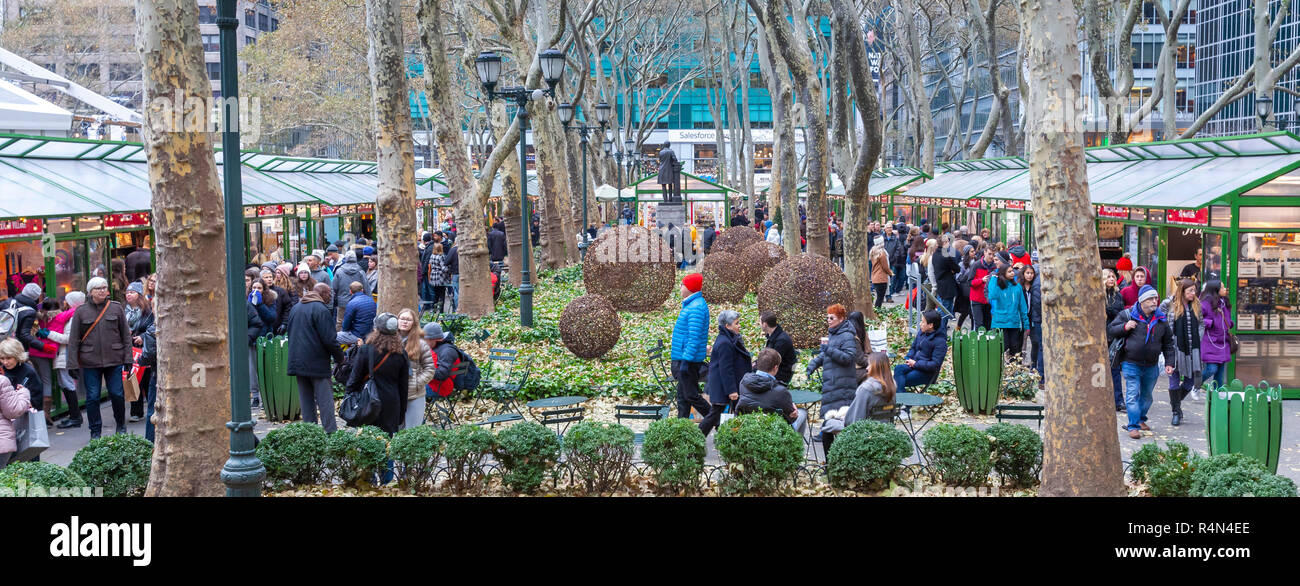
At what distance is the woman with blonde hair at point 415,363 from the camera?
9.25m

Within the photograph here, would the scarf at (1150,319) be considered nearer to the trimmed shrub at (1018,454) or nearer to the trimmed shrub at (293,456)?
the trimmed shrub at (1018,454)

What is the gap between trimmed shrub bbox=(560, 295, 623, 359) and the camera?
14133mm

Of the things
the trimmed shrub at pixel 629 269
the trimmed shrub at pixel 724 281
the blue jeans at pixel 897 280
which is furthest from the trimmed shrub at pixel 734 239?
the trimmed shrub at pixel 629 269

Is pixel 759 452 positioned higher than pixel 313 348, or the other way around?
pixel 313 348

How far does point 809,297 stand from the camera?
14.7 m

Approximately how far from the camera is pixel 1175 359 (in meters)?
11.5

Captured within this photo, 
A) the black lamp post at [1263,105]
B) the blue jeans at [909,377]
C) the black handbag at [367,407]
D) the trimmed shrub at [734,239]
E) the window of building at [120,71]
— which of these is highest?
the window of building at [120,71]

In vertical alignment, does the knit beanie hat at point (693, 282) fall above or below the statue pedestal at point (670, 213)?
below

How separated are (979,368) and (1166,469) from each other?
15.0 ft

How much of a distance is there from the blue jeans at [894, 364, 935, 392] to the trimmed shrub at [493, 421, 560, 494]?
466 centimetres

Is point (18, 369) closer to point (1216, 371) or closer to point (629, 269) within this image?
point (629, 269)

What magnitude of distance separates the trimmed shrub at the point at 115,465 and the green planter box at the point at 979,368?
747 cm

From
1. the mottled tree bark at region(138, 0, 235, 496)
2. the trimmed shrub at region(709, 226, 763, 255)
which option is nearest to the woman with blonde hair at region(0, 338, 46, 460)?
the mottled tree bark at region(138, 0, 235, 496)

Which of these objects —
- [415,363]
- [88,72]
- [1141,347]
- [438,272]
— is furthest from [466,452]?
[88,72]
